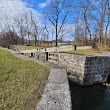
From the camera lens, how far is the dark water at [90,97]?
20.3 feet

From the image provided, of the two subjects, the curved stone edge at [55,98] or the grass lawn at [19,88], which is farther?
the grass lawn at [19,88]

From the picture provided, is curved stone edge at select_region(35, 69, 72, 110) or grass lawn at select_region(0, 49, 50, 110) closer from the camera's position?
curved stone edge at select_region(35, 69, 72, 110)

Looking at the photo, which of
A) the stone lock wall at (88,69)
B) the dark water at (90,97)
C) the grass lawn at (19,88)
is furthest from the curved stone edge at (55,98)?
the stone lock wall at (88,69)

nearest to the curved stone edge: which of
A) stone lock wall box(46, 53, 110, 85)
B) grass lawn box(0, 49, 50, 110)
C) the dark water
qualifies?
grass lawn box(0, 49, 50, 110)

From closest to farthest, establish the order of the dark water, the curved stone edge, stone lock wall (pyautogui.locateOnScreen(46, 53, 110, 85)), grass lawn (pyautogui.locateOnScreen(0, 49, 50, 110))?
1. the curved stone edge
2. grass lawn (pyautogui.locateOnScreen(0, 49, 50, 110))
3. the dark water
4. stone lock wall (pyautogui.locateOnScreen(46, 53, 110, 85))

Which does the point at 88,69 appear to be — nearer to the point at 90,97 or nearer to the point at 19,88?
the point at 90,97

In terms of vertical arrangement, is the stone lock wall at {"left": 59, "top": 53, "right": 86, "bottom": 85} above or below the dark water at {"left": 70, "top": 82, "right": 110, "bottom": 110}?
above

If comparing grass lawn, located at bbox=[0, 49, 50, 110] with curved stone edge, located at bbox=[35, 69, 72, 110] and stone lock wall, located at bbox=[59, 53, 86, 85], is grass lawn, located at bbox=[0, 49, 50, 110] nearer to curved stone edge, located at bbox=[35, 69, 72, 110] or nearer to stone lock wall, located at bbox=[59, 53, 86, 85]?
curved stone edge, located at bbox=[35, 69, 72, 110]

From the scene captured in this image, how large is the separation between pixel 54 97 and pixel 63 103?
31cm

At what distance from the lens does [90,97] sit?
713 centimetres

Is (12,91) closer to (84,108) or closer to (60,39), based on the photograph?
(84,108)

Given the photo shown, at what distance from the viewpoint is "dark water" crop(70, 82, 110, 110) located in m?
6.20

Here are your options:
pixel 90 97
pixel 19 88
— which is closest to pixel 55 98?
pixel 19 88

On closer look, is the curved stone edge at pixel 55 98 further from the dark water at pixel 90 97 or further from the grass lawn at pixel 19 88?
the dark water at pixel 90 97
